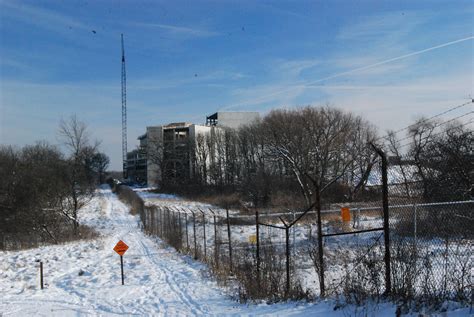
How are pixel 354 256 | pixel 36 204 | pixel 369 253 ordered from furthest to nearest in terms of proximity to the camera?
pixel 36 204 < pixel 354 256 < pixel 369 253

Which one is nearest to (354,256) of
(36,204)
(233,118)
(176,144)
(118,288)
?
(118,288)

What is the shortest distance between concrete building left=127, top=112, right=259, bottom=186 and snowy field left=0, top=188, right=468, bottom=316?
2733 inches

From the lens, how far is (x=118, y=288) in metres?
13.6

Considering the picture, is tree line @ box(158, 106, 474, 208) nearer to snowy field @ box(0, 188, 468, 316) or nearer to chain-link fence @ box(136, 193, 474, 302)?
chain-link fence @ box(136, 193, 474, 302)

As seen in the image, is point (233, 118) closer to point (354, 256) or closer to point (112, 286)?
point (354, 256)

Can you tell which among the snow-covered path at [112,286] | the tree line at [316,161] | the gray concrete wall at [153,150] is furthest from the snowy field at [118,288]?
the gray concrete wall at [153,150]

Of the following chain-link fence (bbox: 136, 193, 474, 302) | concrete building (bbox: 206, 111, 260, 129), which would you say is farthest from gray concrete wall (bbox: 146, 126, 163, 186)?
chain-link fence (bbox: 136, 193, 474, 302)

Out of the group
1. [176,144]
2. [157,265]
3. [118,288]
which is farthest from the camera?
[176,144]

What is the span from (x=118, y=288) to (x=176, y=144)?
86.2 metres

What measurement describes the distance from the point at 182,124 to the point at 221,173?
32.7 metres

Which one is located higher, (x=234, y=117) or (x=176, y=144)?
(x=234, y=117)

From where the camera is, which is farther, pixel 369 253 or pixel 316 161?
pixel 316 161

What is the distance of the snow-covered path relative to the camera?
1009 centimetres

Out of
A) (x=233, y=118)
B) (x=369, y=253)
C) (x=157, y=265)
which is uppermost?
(x=233, y=118)
